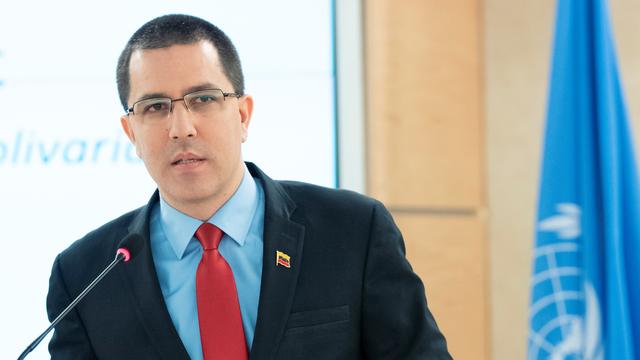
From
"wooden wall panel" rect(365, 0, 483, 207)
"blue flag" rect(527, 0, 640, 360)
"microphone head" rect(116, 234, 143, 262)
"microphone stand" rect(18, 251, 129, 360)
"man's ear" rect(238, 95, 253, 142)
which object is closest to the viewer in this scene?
"microphone stand" rect(18, 251, 129, 360)

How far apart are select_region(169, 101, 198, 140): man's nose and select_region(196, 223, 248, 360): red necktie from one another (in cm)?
26

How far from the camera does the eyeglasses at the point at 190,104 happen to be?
2.05 meters

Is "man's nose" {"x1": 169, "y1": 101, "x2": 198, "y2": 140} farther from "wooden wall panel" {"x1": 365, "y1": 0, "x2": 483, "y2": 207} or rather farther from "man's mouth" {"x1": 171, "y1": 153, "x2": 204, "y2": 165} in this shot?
"wooden wall panel" {"x1": 365, "y1": 0, "x2": 483, "y2": 207}

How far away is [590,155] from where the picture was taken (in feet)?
10.4

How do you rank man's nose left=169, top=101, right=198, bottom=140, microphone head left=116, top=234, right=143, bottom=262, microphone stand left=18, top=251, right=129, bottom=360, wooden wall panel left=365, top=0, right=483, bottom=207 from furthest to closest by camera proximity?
1. wooden wall panel left=365, top=0, right=483, bottom=207
2. man's nose left=169, top=101, right=198, bottom=140
3. microphone head left=116, top=234, right=143, bottom=262
4. microphone stand left=18, top=251, right=129, bottom=360

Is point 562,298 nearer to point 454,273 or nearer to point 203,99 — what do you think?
point 454,273

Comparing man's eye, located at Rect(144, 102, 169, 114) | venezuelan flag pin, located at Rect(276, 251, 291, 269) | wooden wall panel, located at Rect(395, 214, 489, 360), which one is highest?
man's eye, located at Rect(144, 102, 169, 114)

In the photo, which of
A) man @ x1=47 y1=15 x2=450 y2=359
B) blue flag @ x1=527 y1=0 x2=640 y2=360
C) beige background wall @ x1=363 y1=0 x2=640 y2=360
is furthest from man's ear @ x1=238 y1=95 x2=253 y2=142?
beige background wall @ x1=363 y1=0 x2=640 y2=360

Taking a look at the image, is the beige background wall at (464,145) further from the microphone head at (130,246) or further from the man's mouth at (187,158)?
the microphone head at (130,246)

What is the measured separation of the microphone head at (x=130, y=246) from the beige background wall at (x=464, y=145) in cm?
211

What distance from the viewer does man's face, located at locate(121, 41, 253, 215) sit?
2.03m

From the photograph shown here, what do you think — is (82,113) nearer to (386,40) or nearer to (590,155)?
(386,40)

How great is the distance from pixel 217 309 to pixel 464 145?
2340 millimetres

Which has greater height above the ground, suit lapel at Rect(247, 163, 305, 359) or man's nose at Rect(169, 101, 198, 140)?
man's nose at Rect(169, 101, 198, 140)
